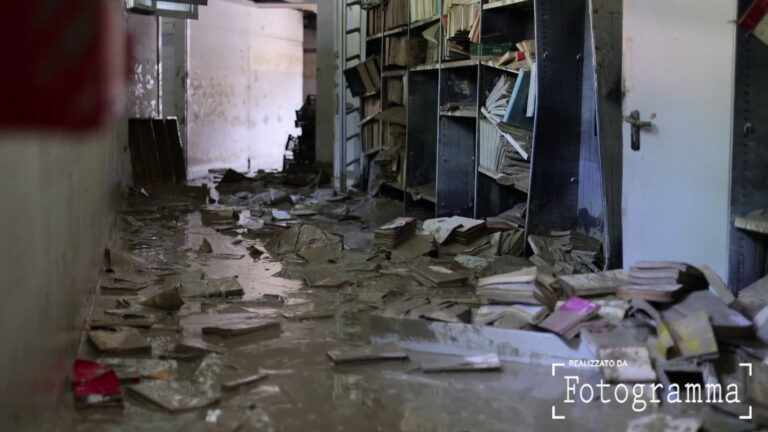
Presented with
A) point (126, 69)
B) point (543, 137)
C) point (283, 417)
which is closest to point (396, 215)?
point (543, 137)

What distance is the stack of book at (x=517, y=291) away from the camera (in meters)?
3.86

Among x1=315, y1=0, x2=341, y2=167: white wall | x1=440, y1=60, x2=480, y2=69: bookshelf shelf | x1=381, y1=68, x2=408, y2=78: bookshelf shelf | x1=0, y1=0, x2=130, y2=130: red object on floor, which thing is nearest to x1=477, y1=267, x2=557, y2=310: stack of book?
x1=440, y1=60, x2=480, y2=69: bookshelf shelf

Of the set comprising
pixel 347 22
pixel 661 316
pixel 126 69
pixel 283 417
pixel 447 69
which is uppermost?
pixel 347 22

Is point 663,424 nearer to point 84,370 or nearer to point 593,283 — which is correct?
point 593,283

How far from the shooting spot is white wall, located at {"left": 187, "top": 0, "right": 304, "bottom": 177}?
46.0ft

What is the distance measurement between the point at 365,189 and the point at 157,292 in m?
5.76

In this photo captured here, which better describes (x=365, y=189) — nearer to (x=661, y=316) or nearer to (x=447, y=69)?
(x=447, y=69)

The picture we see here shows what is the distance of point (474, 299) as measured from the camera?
4.55 m

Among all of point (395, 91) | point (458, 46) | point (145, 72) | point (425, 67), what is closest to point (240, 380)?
point (458, 46)

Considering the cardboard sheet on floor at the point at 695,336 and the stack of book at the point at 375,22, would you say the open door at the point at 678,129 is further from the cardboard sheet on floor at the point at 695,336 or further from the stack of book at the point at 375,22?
the stack of book at the point at 375,22

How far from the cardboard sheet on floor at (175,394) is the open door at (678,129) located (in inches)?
96.7

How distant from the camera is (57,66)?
715 millimetres

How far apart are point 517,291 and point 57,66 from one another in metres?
3.37

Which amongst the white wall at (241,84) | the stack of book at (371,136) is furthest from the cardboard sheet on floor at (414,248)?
the white wall at (241,84)
